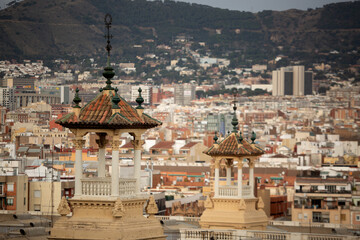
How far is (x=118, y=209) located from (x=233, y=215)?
12733 mm

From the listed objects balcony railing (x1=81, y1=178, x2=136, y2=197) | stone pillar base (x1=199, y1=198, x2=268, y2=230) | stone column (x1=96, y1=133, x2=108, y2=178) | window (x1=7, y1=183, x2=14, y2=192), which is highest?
stone column (x1=96, y1=133, x2=108, y2=178)

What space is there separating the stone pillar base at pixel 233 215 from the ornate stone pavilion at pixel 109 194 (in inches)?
454

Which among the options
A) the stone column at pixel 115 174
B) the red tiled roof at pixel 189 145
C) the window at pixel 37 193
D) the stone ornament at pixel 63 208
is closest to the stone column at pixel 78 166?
the stone ornament at pixel 63 208

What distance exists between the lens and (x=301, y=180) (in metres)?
90.6

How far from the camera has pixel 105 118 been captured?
20.9 metres

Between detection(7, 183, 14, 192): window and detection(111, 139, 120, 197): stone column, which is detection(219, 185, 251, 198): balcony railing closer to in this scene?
detection(111, 139, 120, 197): stone column

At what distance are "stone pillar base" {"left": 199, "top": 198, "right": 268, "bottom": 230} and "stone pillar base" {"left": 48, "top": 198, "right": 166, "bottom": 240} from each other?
11791mm

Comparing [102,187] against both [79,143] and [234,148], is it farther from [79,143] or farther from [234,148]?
[234,148]

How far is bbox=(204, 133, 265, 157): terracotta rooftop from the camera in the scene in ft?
111

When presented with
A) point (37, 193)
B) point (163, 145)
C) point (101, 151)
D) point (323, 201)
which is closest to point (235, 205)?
point (101, 151)

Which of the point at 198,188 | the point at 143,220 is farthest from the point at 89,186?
the point at 198,188

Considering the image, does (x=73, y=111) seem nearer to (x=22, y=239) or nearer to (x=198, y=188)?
(x=22, y=239)

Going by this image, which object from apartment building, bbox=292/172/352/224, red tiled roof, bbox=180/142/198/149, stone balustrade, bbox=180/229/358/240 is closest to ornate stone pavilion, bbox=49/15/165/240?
stone balustrade, bbox=180/229/358/240

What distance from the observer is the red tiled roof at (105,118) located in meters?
20.7
